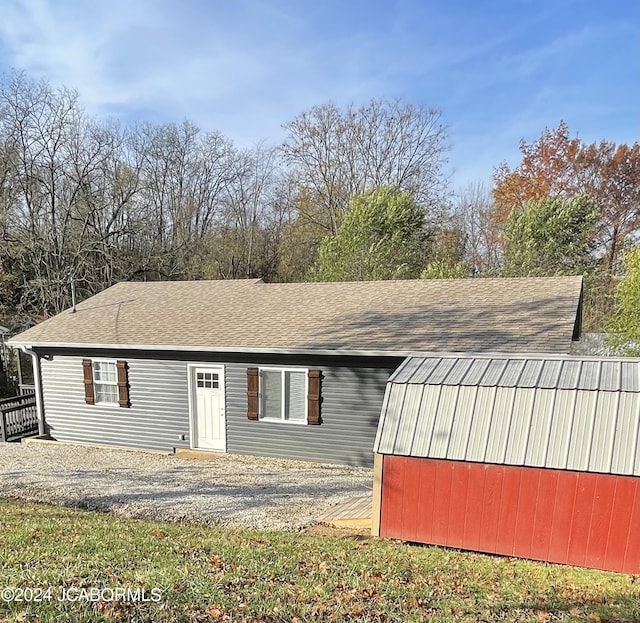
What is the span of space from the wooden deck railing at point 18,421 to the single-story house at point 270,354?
75 centimetres

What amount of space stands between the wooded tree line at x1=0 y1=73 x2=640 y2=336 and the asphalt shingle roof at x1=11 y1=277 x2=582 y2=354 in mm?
7551

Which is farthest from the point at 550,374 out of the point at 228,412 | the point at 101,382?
the point at 101,382

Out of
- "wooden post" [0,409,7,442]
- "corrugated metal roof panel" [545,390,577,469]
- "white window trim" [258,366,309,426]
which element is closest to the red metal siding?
"corrugated metal roof panel" [545,390,577,469]

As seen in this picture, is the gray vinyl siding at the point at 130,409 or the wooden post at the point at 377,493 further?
the gray vinyl siding at the point at 130,409

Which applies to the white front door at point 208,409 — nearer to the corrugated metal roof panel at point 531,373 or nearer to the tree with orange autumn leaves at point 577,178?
the corrugated metal roof panel at point 531,373

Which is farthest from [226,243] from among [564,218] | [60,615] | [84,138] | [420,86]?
[60,615]

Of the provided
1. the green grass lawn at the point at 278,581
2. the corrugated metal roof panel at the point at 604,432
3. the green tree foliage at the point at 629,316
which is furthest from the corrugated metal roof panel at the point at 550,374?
the green tree foliage at the point at 629,316

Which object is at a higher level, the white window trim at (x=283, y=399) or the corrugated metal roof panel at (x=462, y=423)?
the corrugated metal roof panel at (x=462, y=423)

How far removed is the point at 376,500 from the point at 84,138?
2603 centimetres

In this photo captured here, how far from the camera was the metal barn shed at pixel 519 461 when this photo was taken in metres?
4.70

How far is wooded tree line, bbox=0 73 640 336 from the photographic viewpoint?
20547 mm

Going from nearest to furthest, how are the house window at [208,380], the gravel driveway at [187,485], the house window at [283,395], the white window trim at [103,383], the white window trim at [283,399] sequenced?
the gravel driveway at [187,485] → the white window trim at [283,399] → the house window at [283,395] → the house window at [208,380] → the white window trim at [103,383]

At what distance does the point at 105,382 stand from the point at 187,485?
186 inches

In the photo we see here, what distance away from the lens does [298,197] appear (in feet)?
96.6
